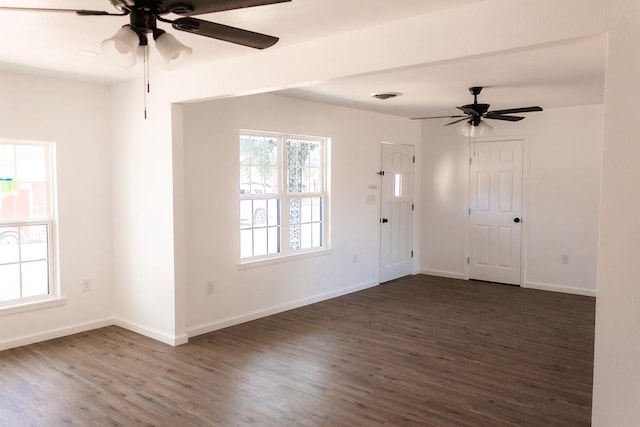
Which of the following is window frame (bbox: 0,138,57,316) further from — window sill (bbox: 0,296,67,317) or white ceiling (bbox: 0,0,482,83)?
white ceiling (bbox: 0,0,482,83)

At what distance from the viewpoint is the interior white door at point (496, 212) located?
702cm

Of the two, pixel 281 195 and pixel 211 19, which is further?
pixel 281 195

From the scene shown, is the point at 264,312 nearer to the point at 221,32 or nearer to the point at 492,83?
the point at 492,83

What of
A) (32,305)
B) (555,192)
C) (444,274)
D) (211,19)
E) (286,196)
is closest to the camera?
(211,19)

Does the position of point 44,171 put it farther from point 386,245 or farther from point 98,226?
point 386,245

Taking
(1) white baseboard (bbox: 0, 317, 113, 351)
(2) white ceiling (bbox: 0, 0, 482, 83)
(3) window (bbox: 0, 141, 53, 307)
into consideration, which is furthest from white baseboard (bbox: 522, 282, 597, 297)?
(3) window (bbox: 0, 141, 53, 307)

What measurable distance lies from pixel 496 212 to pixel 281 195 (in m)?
3.34

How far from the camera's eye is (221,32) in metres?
2.28

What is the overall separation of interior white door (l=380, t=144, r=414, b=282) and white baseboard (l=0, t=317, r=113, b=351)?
12.4 feet

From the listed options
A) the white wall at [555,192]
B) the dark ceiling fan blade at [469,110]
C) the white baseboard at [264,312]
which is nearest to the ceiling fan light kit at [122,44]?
the white baseboard at [264,312]

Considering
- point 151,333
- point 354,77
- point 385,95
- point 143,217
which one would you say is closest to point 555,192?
point 385,95

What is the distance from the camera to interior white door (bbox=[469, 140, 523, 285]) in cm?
702

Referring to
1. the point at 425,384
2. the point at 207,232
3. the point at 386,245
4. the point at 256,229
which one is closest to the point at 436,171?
the point at 386,245

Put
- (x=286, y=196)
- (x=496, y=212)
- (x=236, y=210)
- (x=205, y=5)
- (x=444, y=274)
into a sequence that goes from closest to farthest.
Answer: (x=205, y=5) < (x=236, y=210) < (x=286, y=196) < (x=496, y=212) < (x=444, y=274)
